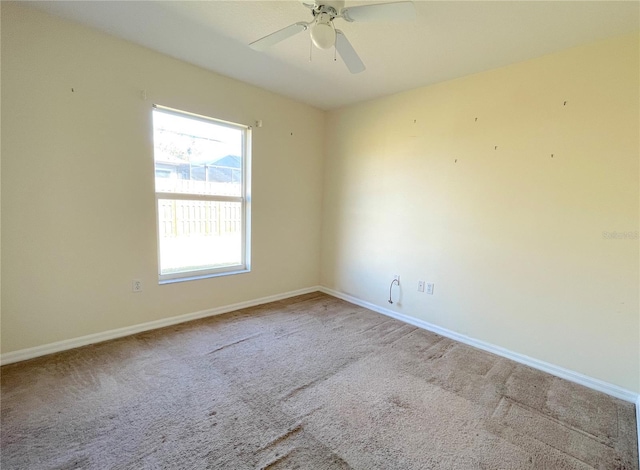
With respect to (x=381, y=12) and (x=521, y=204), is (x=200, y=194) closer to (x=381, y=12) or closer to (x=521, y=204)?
(x=381, y=12)

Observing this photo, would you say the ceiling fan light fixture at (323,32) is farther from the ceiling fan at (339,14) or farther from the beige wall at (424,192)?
the beige wall at (424,192)

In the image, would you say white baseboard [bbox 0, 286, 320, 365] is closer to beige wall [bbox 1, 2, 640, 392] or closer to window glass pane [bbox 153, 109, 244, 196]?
beige wall [bbox 1, 2, 640, 392]

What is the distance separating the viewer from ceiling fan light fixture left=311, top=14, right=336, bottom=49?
5.25ft

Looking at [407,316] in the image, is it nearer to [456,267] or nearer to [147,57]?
[456,267]

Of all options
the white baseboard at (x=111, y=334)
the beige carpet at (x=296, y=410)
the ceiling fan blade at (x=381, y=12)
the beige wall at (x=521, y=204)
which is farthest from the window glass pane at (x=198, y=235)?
the ceiling fan blade at (x=381, y=12)

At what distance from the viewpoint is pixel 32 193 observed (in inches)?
89.0

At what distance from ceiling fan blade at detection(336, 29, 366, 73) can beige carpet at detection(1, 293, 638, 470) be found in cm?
232

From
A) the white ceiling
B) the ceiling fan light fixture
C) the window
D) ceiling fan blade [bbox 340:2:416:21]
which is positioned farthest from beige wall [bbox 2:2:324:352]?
ceiling fan blade [bbox 340:2:416:21]

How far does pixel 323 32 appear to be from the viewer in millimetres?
1604

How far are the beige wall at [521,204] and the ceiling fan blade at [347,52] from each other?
1.42m

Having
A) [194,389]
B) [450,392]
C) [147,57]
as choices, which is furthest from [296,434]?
[147,57]

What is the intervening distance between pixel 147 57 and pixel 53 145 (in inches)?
44.1

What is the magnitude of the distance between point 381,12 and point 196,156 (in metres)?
2.34

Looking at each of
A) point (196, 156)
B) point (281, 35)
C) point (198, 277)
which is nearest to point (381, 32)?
point (281, 35)
